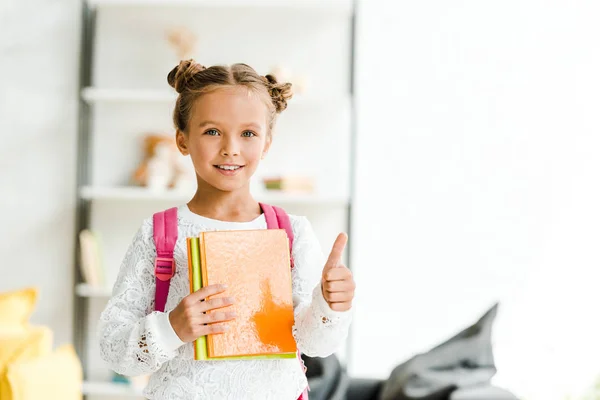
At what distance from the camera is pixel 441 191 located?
3.43m

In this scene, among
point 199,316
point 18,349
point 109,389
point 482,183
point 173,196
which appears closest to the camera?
point 199,316

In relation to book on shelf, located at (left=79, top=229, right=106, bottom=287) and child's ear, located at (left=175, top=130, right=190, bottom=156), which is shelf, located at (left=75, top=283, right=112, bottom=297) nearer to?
book on shelf, located at (left=79, top=229, right=106, bottom=287)

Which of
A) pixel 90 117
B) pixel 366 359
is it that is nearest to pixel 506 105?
pixel 366 359

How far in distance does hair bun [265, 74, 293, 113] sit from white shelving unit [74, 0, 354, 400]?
87.0 inches

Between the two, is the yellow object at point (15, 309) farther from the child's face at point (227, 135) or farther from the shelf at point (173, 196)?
the child's face at point (227, 135)

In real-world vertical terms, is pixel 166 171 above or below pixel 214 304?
above

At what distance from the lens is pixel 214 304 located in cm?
104

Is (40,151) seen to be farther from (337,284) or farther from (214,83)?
(337,284)

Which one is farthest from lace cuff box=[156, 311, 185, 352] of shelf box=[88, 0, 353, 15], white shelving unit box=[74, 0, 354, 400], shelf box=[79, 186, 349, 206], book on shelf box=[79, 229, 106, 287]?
shelf box=[88, 0, 353, 15]

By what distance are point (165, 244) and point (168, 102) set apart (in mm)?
2382

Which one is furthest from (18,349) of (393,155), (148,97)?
(393,155)

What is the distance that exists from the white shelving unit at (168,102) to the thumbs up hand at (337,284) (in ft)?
7.76

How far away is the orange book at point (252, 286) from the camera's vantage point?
3.50ft

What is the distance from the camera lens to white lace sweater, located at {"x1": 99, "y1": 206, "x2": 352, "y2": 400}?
107cm
